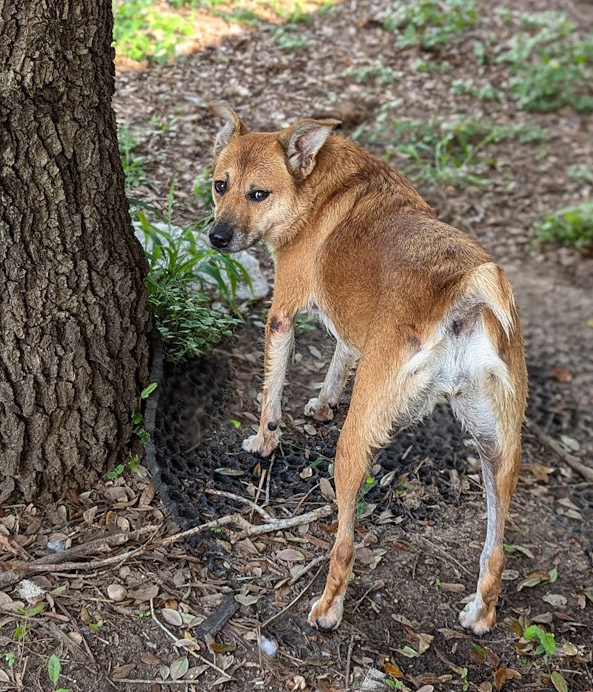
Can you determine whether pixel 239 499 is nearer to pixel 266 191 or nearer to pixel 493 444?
pixel 493 444

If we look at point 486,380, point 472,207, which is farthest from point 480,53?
point 486,380

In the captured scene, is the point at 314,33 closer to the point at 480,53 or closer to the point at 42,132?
the point at 480,53

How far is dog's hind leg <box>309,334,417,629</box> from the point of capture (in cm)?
308

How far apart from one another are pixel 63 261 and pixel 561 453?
122 inches

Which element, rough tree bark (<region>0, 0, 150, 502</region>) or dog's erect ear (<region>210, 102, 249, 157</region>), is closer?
rough tree bark (<region>0, 0, 150, 502</region>)

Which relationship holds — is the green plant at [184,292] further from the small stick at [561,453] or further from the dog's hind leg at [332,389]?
the small stick at [561,453]

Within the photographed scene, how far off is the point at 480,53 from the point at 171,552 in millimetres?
7188

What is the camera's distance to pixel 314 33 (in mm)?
8258

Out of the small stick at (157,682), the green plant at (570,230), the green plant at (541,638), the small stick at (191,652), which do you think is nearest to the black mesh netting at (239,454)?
the small stick at (191,652)

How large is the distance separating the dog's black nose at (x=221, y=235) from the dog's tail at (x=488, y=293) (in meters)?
1.29

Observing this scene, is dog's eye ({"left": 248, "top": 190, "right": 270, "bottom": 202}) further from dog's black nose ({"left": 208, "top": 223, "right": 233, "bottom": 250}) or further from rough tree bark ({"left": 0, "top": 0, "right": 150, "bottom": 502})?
rough tree bark ({"left": 0, "top": 0, "right": 150, "bottom": 502})

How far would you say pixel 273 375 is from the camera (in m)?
3.92

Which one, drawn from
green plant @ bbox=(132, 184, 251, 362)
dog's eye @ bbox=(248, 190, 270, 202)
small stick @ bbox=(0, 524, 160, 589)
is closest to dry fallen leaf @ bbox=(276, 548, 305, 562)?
small stick @ bbox=(0, 524, 160, 589)

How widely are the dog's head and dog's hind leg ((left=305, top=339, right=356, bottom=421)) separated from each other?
2.66 feet
